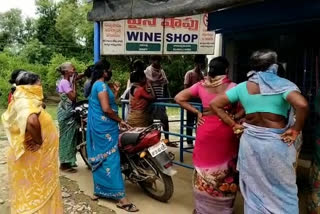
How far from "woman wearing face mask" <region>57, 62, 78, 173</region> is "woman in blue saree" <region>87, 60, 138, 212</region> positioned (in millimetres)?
1164

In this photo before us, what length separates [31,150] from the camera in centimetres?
318

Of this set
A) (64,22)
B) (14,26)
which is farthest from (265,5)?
(14,26)

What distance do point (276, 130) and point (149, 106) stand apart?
8.56 feet

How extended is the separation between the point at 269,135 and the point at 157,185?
2.16m

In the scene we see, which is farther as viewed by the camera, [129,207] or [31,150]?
[129,207]

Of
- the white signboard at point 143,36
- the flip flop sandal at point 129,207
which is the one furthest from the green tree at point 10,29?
the flip flop sandal at point 129,207

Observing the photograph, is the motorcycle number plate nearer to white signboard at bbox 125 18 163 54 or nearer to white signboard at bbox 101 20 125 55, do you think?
white signboard at bbox 101 20 125 55

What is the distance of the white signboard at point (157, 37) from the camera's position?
220 inches

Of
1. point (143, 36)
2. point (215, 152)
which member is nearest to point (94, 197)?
point (215, 152)

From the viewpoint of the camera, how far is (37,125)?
306cm

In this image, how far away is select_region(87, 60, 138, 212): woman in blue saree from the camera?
4.23 metres

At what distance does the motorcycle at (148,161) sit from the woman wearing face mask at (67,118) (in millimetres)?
1273

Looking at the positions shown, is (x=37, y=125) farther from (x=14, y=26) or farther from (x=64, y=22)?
(x=14, y=26)

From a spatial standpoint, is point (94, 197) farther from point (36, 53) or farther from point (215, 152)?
point (36, 53)
